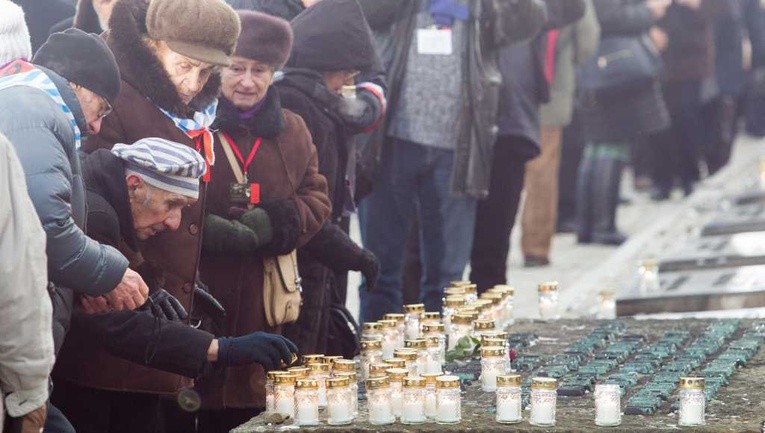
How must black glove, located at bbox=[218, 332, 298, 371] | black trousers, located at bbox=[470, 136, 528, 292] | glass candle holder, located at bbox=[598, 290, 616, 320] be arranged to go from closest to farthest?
black glove, located at bbox=[218, 332, 298, 371], glass candle holder, located at bbox=[598, 290, 616, 320], black trousers, located at bbox=[470, 136, 528, 292]

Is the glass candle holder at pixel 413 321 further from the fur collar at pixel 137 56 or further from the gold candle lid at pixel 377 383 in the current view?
the gold candle lid at pixel 377 383

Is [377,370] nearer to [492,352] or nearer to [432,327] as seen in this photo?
[492,352]

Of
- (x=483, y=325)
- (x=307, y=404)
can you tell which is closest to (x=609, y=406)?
(x=307, y=404)

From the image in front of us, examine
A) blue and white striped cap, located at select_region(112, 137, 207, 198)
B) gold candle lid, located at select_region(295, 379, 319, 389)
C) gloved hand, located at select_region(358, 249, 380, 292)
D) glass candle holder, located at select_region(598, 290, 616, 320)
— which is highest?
blue and white striped cap, located at select_region(112, 137, 207, 198)

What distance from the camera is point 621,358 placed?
648 cm

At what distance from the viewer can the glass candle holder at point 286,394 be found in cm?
545

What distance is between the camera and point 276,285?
6520 millimetres

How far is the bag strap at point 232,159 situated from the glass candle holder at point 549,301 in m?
1.89

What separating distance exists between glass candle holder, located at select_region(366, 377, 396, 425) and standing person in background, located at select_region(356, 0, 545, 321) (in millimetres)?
3253

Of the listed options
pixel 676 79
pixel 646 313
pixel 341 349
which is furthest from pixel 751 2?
pixel 341 349

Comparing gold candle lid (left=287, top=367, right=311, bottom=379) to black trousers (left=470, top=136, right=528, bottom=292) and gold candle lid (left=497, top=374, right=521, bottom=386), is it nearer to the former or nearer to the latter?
gold candle lid (left=497, top=374, right=521, bottom=386)

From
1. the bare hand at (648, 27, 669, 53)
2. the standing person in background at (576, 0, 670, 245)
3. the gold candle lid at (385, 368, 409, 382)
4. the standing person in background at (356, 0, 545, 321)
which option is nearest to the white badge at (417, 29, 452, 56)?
the standing person in background at (356, 0, 545, 321)

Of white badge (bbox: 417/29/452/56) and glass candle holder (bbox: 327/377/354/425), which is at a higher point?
white badge (bbox: 417/29/452/56)

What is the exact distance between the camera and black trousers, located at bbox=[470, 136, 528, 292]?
9734 millimetres
